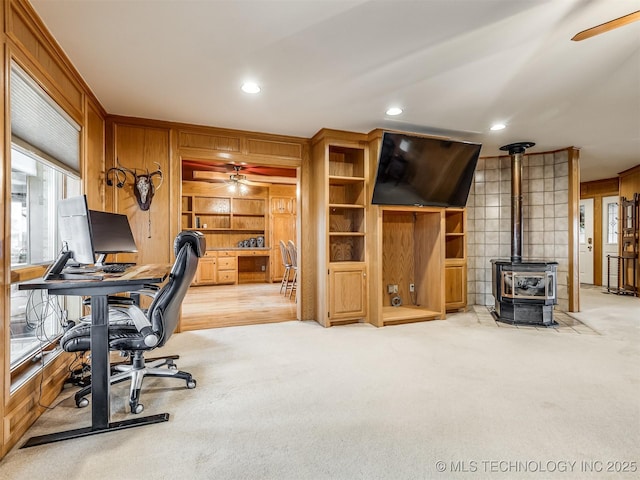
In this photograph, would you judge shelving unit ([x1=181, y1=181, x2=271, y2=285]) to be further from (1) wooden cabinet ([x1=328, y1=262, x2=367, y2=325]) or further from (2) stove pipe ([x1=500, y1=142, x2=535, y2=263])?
(2) stove pipe ([x1=500, y1=142, x2=535, y2=263])

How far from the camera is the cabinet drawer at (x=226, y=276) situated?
24.6 ft

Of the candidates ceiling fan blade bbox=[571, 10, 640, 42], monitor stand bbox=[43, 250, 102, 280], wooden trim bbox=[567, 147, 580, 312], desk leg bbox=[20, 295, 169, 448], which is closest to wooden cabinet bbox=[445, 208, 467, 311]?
wooden trim bbox=[567, 147, 580, 312]

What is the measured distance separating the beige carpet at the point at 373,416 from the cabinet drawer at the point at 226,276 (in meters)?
4.26

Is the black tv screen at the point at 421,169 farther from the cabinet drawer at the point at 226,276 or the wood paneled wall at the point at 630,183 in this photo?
the cabinet drawer at the point at 226,276

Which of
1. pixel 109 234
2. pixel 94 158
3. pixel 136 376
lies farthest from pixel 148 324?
pixel 94 158

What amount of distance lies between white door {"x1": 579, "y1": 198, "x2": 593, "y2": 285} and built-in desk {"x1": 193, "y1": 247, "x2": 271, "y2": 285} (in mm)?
7270

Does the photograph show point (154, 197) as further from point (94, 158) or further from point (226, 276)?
point (226, 276)

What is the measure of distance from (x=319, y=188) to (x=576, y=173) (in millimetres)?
3796

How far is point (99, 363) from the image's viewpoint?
1.86 meters

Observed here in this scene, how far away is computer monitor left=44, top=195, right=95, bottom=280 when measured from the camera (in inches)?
72.8

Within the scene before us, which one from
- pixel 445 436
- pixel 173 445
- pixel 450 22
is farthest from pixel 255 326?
pixel 450 22

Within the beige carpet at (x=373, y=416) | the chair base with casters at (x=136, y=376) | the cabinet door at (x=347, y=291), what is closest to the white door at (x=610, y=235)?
the beige carpet at (x=373, y=416)

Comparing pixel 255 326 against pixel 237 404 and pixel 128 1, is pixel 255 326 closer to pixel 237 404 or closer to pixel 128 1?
pixel 237 404

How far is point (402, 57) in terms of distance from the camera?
2.39m
